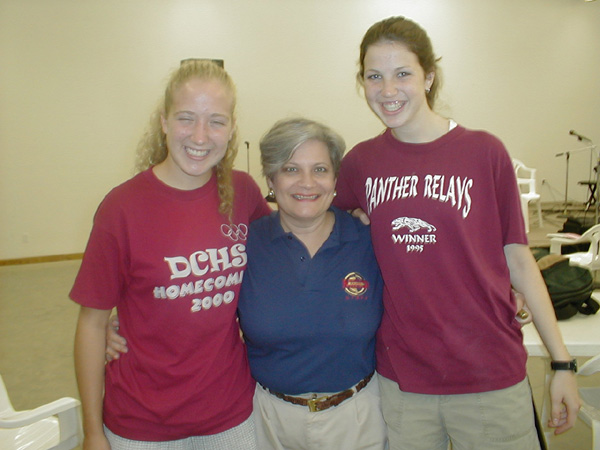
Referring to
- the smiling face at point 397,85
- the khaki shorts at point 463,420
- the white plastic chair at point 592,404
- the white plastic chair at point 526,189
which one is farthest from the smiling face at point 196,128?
the white plastic chair at point 526,189

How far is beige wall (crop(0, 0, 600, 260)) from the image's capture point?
6.05 metres

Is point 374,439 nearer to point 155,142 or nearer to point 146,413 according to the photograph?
point 146,413

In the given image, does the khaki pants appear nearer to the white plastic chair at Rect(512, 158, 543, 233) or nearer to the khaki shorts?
the khaki shorts

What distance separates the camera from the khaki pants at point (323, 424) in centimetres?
134

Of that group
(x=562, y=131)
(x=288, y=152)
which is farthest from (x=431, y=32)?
(x=288, y=152)

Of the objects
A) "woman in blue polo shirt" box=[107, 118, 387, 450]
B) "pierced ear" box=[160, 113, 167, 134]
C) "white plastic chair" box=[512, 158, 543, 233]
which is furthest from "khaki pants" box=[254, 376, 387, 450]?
"white plastic chair" box=[512, 158, 543, 233]

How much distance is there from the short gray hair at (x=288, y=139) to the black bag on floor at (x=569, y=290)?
1172mm

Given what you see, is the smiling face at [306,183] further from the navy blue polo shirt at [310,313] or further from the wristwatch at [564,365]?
the wristwatch at [564,365]

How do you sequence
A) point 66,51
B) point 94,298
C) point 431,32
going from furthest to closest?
point 431,32 < point 66,51 < point 94,298

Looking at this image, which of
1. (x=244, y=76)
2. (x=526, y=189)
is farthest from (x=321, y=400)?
(x=526, y=189)

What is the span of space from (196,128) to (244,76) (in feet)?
19.5

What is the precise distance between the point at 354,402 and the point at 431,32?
285 inches

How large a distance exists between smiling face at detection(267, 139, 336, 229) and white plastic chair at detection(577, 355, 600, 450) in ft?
3.44

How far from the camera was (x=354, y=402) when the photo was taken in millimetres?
1373
